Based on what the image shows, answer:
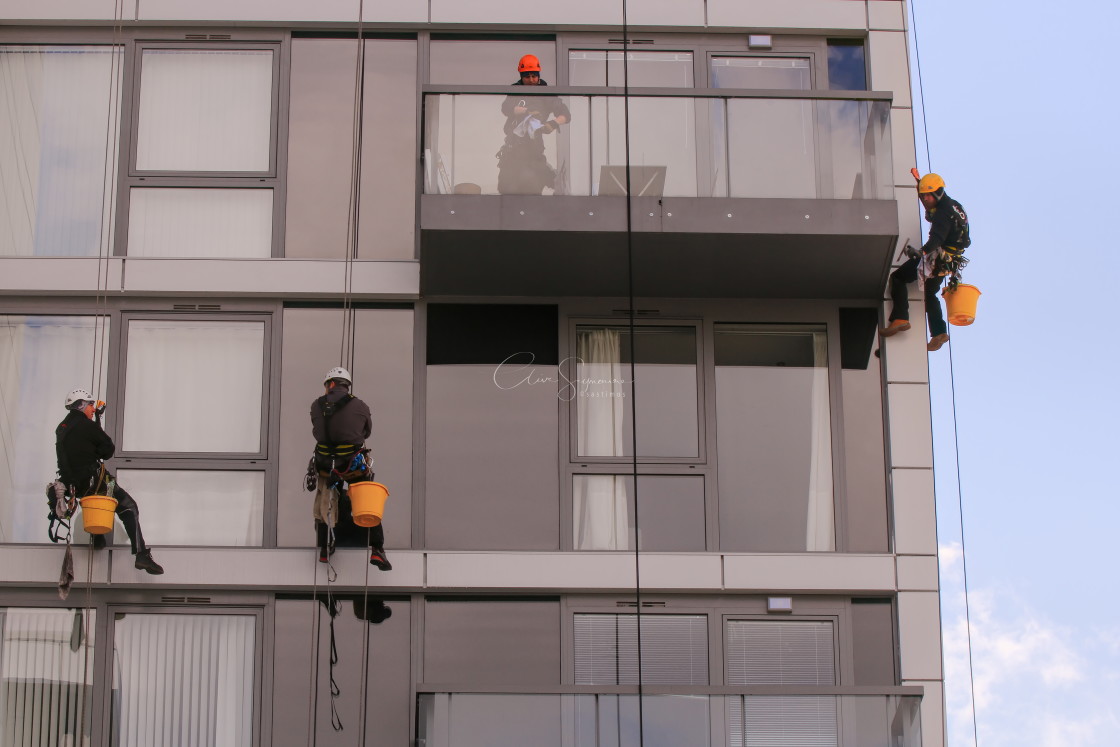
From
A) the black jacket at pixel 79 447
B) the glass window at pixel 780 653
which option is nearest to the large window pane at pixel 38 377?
the black jacket at pixel 79 447

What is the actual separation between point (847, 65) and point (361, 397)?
20.7 ft

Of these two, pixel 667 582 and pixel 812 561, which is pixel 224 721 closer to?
pixel 667 582

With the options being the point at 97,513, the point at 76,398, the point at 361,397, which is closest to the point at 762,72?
the point at 361,397

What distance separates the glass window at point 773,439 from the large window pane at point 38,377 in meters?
6.33

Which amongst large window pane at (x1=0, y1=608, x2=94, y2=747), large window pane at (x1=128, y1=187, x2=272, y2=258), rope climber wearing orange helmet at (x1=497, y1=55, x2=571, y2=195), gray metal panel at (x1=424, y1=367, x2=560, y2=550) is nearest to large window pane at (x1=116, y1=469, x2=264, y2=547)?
Result: large window pane at (x1=0, y1=608, x2=94, y2=747)

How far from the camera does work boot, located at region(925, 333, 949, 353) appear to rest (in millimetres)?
17859

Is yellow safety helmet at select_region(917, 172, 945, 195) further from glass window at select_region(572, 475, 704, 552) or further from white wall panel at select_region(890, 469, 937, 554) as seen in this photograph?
glass window at select_region(572, 475, 704, 552)

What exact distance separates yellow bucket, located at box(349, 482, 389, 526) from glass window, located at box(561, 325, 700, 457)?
2.42 m

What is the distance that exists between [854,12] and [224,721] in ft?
32.2

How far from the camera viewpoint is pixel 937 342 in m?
17.9

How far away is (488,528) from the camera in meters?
17.3

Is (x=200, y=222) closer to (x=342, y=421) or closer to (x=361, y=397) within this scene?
(x=361, y=397)

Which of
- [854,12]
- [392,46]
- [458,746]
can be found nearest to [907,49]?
[854,12]

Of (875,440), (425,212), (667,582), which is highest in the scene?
(425,212)
